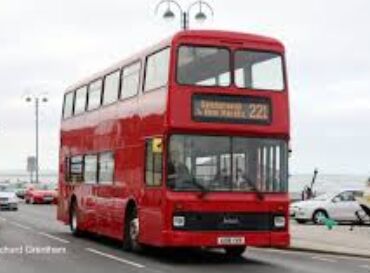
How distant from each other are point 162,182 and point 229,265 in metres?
2.07

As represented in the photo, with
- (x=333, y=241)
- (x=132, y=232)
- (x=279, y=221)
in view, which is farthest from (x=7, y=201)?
(x=279, y=221)

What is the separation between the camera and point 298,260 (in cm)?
2128

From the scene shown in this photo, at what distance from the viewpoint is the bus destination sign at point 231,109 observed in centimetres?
1973

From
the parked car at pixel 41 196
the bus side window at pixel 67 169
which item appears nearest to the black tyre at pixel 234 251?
the bus side window at pixel 67 169

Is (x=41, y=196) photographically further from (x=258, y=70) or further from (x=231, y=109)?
(x=231, y=109)

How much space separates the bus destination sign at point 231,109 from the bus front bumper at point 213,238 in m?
2.19

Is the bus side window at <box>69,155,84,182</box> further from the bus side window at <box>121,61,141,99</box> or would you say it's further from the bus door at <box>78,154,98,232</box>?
the bus side window at <box>121,61,141,99</box>

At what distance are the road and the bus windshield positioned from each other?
156 centimetres

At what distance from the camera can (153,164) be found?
66.8ft

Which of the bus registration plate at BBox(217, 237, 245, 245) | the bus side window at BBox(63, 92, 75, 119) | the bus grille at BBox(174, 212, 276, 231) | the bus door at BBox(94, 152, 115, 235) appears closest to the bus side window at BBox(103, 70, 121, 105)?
the bus door at BBox(94, 152, 115, 235)

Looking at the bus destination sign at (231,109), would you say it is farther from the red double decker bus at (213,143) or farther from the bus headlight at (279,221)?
the bus headlight at (279,221)

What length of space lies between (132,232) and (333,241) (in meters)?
6.87

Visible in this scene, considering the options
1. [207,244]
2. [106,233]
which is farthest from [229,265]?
[106,233]

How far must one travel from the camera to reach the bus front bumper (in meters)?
19.3
